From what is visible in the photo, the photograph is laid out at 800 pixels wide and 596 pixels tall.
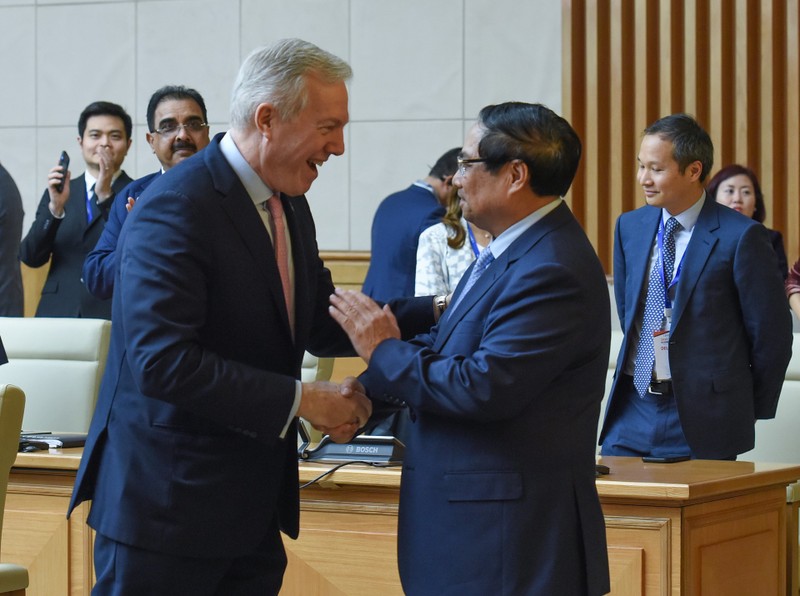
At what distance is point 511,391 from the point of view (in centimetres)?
215

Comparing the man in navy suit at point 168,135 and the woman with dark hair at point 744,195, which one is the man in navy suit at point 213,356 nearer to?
the man in navy suit at point 168,135

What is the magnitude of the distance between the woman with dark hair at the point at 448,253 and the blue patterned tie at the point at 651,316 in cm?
83

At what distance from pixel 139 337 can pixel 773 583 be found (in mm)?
1842

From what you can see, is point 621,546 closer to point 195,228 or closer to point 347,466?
point 347,466

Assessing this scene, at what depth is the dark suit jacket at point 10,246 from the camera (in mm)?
5332

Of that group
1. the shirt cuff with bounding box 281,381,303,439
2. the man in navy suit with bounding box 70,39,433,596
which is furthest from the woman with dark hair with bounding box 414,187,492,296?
the shirt cuff with bounding box 281,381,303,439

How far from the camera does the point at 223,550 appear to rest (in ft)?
7.21

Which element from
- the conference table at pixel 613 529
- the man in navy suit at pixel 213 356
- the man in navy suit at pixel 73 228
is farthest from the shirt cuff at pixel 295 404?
the man in navy suit at pixel 73 228

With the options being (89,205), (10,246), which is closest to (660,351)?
(89,205)

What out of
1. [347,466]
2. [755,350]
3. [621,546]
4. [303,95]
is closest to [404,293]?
[755,350]

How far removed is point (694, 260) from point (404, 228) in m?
1.54

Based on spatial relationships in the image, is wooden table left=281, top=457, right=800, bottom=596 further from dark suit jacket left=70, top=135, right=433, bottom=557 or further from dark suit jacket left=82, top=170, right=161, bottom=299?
dark suit jacket left=82, top=170, right=161, bottom=299

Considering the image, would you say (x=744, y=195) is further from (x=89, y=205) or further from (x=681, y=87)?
(x=89, y=205)

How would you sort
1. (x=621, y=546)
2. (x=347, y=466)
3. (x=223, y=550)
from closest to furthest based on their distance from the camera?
(x=223, y=550) < (x=621, y=546) < (x=347, y=466)
